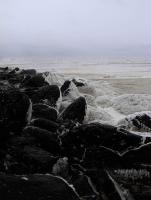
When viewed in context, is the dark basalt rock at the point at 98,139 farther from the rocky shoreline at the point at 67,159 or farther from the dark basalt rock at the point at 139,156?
the dark basalt rock at the point at 139,156

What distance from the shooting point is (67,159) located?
205 inches

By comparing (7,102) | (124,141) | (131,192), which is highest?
(7,102)

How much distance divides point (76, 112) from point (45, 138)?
2.02 meters

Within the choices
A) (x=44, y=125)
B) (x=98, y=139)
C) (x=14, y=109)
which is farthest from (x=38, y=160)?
(x=44, y=125)

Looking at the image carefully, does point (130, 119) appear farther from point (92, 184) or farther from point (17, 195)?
→ point (17, 195)

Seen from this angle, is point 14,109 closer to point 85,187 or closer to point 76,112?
point 76,112

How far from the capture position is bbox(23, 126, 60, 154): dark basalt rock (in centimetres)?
536

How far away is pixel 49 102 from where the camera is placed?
8.67m

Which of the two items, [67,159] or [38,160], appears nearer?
[38,160]

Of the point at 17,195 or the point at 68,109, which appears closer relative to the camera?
the point at 17,195

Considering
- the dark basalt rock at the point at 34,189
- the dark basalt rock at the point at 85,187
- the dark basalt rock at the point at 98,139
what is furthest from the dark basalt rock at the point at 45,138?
the dark basalt rock at the point at 34,189

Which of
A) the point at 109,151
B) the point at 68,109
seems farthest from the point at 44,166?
the point at 68,109

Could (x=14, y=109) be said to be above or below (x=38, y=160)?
above

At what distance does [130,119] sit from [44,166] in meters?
3.22
